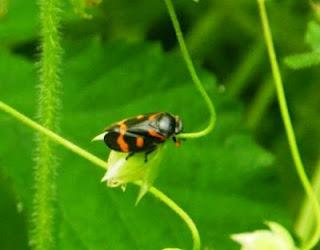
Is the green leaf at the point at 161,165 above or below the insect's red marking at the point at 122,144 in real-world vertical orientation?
below

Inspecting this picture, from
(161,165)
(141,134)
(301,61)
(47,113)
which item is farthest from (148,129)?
(161,165)

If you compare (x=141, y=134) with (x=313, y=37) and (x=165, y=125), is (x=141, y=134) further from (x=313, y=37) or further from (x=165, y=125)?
(x=313, y=37)

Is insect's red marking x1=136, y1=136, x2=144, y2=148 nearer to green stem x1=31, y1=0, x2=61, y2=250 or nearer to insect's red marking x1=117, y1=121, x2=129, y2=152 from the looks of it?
insect's red marking x1=117, y1=121, x2=129, y2=152

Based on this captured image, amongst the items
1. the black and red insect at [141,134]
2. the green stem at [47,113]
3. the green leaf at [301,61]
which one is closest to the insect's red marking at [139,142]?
the black and red insect at [141,134]

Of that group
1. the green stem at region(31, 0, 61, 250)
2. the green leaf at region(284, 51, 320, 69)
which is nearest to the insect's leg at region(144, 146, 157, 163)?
the green stem at region(31, 0, 61, 250)

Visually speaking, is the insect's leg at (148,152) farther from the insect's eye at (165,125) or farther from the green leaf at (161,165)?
the green leaf at (161,165)

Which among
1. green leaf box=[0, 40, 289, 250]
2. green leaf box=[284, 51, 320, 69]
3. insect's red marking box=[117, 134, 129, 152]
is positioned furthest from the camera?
green leaf box=[0, 40, 289, 250]

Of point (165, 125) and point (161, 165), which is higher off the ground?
point (165, 125)
